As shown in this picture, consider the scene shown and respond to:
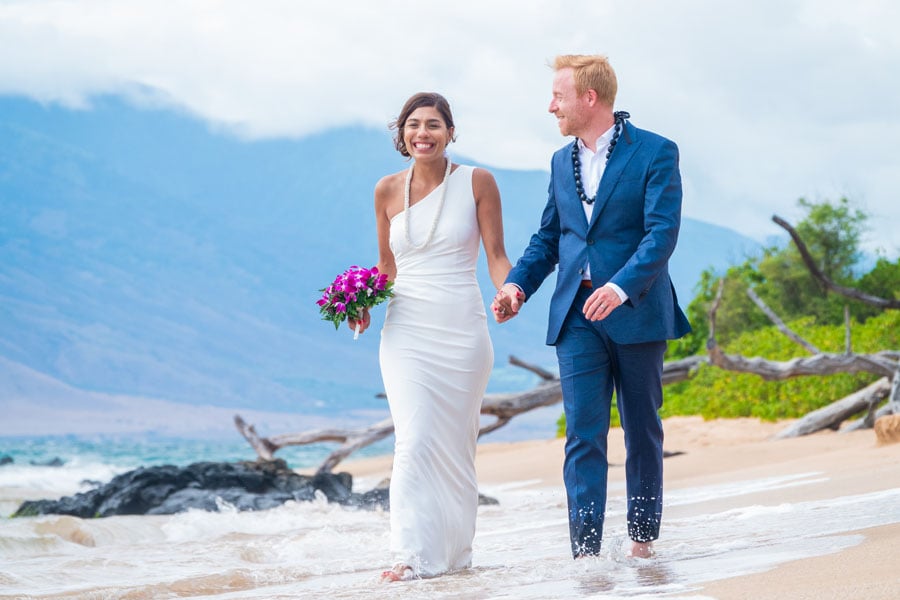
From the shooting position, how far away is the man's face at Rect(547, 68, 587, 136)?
4.77 meters

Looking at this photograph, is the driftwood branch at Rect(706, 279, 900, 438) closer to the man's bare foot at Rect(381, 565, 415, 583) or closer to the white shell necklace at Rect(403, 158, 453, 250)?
the white shell necklace at Rect(403, 158, 453, 250)

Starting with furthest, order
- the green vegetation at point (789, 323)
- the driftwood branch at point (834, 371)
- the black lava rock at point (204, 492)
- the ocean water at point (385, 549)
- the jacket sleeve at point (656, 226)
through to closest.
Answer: the green vegetation at point (789, 323) < the driftwood branch at point (834, 371) < the black lava rock at point (204, 492) < the jacket sleeve at point (656, 226) < the ocean water at point (385, 549)

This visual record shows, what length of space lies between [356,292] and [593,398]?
143 centimetres

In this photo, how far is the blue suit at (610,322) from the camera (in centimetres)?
461

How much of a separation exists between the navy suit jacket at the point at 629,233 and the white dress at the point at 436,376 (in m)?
0.73

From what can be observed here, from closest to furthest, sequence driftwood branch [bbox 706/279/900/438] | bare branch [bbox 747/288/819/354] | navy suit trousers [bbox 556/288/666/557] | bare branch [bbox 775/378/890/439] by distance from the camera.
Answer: navy suit trousers [bbox 556/288/666/557] < bare branch [bbox 747/288/819/354] < driftwood branch [bbox 706/279/900/438] < bare branch [bbox 775/378/890/439]

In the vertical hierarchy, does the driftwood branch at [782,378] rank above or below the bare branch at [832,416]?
above

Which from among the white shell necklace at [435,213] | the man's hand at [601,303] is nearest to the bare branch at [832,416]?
the white shell necklace at [435,213]

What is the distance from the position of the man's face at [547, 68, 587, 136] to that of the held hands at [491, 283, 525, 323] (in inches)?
Result: 27.7

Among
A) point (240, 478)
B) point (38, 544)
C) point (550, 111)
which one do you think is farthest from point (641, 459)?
point (240, 478)

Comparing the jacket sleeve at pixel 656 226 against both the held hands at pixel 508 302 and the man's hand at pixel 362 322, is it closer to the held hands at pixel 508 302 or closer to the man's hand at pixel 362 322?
the held hands at pixel 508 302

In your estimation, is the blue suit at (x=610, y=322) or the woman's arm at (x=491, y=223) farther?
the woman's arm at (x=491, y=223)

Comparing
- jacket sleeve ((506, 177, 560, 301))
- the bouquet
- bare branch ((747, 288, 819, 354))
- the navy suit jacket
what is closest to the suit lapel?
the navy suit jacket

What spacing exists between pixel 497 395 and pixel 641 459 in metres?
8.28
